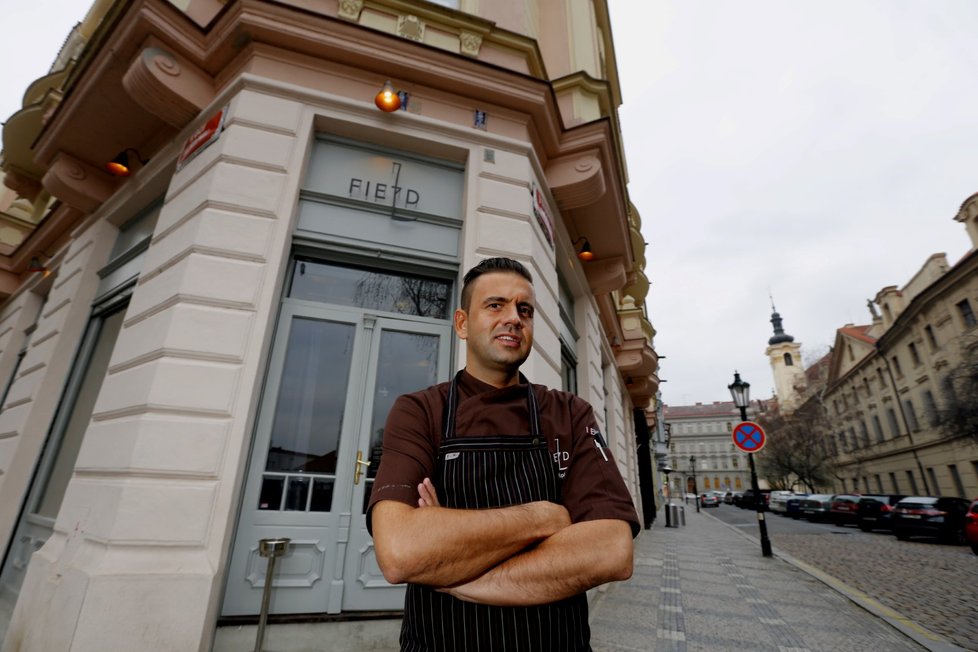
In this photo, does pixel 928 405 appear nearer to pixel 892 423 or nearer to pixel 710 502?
pixel 892 423

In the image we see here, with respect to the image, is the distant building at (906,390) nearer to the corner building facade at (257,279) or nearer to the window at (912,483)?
the window at (912,483)

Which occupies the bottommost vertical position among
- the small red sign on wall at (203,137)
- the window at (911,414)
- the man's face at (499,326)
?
the man's face at (499,326)

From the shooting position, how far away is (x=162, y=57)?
4.54m

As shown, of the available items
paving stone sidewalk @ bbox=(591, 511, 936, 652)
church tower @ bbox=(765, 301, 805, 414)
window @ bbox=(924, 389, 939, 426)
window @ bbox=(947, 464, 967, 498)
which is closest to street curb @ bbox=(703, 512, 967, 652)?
paving stone sidewalk @ bbox=(591, 511, 936, 652)

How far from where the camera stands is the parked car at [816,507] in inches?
907

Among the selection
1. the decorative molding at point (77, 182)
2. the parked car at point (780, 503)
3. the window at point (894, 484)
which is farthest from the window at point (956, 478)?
the decorative molding at point (77, 182)

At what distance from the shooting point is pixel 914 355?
28.6 metres

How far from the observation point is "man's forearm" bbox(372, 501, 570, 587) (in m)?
1.28

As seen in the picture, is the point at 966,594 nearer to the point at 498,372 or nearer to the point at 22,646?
the point at 498,372

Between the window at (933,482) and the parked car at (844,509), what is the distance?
10.6 metres

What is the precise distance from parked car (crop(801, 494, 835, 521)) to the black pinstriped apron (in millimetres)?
28606

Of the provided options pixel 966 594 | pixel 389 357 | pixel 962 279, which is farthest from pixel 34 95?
pixel 962 279

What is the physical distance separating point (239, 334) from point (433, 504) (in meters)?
2.92

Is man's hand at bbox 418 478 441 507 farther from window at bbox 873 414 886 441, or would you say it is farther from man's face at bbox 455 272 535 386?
window at bbox 873 414 886 441
